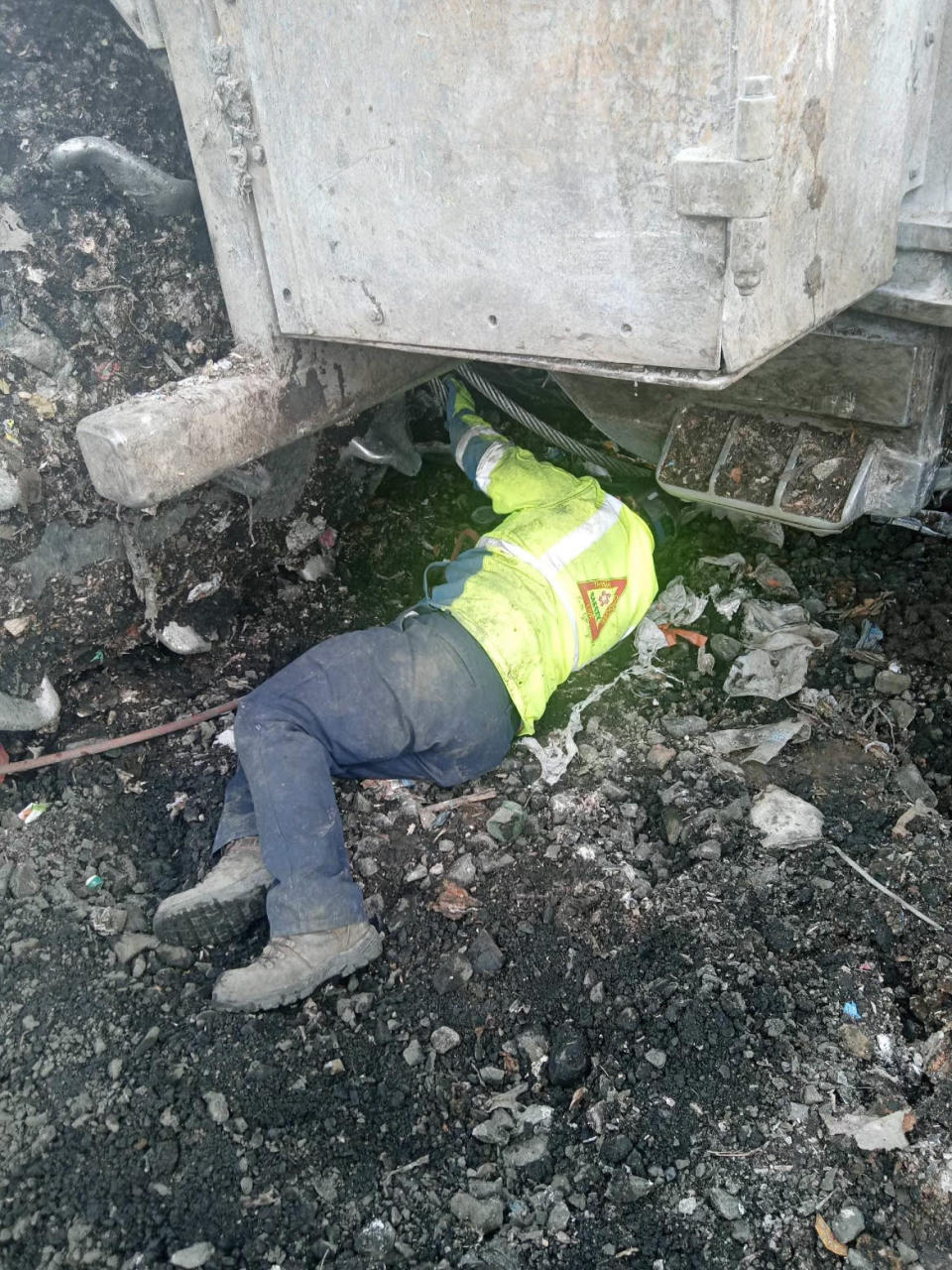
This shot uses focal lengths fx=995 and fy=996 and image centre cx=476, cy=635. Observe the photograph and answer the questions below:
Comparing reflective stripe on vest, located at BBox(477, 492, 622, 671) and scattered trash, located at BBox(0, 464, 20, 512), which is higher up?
scattered trash, located at BBox(0, 464, 20, 512)

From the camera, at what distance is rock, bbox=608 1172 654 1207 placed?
2055 mm

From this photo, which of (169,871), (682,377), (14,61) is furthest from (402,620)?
(14,61)

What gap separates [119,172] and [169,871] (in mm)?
2012

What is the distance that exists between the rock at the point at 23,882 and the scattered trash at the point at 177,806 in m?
0.40

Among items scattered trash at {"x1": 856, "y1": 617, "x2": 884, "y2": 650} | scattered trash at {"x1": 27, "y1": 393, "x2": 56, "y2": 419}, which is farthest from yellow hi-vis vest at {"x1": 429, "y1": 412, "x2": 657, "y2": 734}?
scattered trash at {"x1": 27, "y1": 393, "x2": 56, "y2": 419}

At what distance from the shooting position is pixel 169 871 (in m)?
2.84

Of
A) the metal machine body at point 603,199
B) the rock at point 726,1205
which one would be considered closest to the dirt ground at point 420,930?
the rock at point 726,1205

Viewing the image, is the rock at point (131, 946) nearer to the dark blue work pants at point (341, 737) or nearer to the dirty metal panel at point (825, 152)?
the dark blue work pants at point (341, 737)

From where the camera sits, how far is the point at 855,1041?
2.27 meters

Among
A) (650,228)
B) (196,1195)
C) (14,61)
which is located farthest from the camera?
(14,61)

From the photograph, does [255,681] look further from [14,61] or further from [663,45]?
[663,45]

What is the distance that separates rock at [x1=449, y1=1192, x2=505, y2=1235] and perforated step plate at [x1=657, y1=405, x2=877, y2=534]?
6.99ft

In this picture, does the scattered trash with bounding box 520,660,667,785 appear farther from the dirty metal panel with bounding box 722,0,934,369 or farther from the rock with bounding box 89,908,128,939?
the dirty metal panel with bounding box 722,0,934,369

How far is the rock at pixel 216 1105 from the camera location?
7.30 feet
